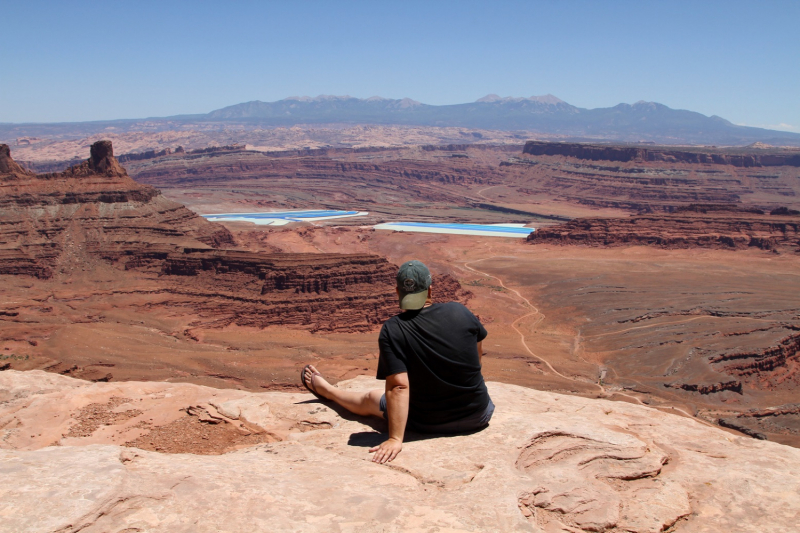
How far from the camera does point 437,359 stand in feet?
17.6

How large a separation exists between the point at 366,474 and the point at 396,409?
71 cm

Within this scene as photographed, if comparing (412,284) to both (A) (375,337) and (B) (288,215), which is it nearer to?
(A) (375,337)

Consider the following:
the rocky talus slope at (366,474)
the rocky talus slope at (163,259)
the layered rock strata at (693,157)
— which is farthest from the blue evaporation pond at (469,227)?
the rocky talus slope at (366,474)

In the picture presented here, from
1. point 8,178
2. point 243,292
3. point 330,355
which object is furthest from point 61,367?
point 8,178

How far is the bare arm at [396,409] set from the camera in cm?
519

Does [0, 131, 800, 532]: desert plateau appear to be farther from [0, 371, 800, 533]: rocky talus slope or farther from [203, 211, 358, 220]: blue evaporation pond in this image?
[203, 211, 358, 220]: blue evaporation pond

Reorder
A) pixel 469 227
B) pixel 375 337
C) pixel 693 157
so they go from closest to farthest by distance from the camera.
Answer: pixel 375 337, pixel 469 227, pixel 693 157

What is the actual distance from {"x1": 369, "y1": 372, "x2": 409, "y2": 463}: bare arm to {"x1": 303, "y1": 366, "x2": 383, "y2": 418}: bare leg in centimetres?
76

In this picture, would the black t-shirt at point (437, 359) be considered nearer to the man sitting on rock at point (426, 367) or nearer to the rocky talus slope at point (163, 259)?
the man sitting on rock at point (426, 367)

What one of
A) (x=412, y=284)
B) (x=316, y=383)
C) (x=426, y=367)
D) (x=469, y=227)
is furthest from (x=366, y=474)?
(x=469, y=227)

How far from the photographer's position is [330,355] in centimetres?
2491

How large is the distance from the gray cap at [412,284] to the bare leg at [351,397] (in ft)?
4.05

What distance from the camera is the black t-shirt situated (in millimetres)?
5316

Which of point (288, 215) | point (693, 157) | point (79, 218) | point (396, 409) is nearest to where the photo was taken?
point (396, 409)
